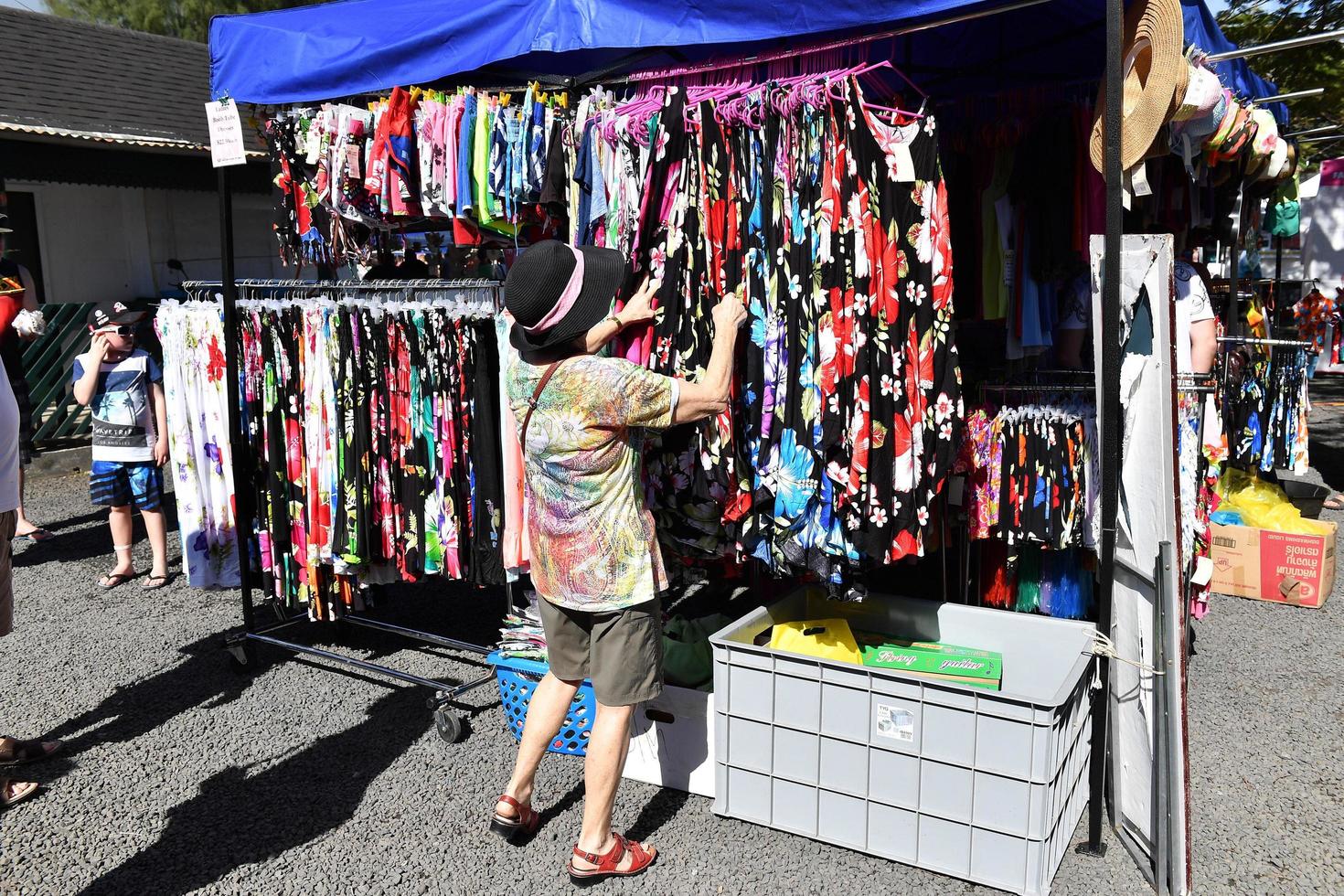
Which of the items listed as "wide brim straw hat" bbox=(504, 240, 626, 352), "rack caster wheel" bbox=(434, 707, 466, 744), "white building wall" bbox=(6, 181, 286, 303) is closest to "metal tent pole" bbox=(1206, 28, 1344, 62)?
"wide brim straw hat" bbox=(504, 240, 626, 352)

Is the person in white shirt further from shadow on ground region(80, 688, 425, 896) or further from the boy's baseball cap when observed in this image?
the boy's baseball cap

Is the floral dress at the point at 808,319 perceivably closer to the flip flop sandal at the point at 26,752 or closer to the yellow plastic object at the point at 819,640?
the yellow plastic object at the point at 819,640

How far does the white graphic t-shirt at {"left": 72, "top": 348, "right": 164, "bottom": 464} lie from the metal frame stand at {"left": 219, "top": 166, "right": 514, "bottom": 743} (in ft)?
4.90

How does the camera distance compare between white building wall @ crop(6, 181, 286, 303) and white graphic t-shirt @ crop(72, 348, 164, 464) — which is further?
white building wall @ crop(6, 181, 286, 303)

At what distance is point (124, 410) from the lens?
17.6 ft

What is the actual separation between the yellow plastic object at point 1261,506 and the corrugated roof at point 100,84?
1105cm

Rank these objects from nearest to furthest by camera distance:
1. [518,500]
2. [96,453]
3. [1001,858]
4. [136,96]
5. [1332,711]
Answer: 1. [1001,858]
2. [518,500]
3. [1332,711]
4. [96,453]
5. [136,96]

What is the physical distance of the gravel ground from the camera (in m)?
2.88

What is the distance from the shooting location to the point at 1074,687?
273 cm

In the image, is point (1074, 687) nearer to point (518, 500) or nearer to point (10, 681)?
point (518, 500)

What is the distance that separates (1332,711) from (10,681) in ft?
17.6

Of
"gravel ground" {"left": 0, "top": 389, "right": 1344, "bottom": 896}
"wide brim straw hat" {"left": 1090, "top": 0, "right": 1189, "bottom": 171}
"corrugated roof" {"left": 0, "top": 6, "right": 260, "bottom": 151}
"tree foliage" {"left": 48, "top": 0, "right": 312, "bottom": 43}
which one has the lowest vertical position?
"gravel ground" {"left": 0, "top": 389, "right": 1344, "bottom": 896}

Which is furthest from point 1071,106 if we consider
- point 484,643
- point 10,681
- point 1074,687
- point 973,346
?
point 10,681

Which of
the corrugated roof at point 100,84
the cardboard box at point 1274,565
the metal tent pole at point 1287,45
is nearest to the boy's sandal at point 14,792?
the metal tent pole at point 1287,45
